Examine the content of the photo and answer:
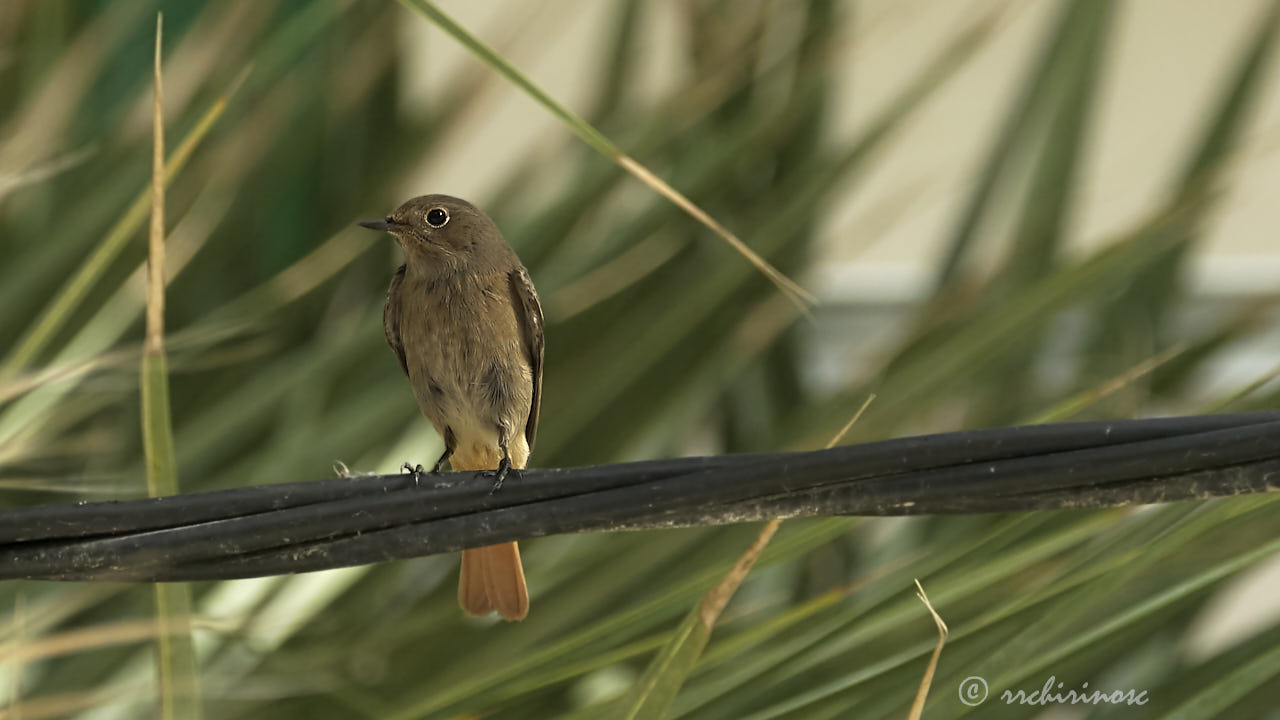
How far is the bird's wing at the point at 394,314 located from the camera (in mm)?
2594

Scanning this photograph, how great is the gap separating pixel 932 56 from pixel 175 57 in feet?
10.9

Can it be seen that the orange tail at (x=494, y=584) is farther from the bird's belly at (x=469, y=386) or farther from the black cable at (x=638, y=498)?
the black cable at (x=638, y=498)

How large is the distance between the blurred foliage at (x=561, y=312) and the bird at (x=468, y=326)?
24cm

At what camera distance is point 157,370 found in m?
1.77

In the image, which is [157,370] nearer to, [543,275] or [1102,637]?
[1102,637]

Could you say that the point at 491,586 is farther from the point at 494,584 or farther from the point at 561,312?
the point at 561,312

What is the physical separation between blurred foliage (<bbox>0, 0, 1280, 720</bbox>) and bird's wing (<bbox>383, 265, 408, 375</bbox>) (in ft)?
1.10

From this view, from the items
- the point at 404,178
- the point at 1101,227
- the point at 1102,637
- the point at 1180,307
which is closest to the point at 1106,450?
the point at 1102,637

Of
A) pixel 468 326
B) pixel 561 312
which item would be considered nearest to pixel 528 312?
pixel 468 326

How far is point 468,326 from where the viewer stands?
2.51m
